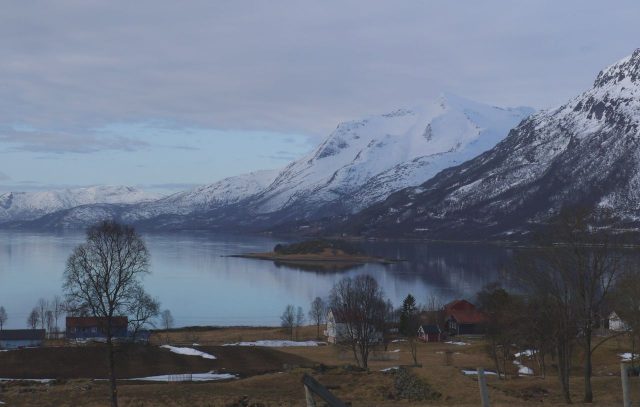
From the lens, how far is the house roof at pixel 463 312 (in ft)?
349


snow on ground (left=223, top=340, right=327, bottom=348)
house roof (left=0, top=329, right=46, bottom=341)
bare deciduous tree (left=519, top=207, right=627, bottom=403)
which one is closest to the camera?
bare deciduous tree (left=519, top=207, right=627, bottom=403)

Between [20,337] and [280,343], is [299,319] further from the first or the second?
[20,337]

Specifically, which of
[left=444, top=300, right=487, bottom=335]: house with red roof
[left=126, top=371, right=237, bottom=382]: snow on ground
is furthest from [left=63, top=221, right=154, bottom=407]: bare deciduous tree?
[left=444, top=300, right=487, bottom=335]: house with red roof

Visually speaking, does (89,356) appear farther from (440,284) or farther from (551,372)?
(440,284)

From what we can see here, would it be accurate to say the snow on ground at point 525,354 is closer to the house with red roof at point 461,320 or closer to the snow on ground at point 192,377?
the snow on ground at point 192,377

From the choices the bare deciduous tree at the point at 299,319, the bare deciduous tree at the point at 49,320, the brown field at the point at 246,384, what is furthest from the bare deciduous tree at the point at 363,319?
the bare deciduous tree at the point at 49,320

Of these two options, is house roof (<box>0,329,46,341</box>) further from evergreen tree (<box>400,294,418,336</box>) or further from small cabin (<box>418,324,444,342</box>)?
small cabin (<box>418,324,444,342</box>)

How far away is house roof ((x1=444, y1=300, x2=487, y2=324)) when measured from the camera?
106 m

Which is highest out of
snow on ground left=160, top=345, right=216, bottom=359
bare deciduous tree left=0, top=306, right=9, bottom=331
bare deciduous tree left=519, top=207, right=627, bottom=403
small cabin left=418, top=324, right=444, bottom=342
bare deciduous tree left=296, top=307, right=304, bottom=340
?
bare deciduous tree left=519, top=207, right=627, bottom=403

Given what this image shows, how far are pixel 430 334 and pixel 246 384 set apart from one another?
60.6 m

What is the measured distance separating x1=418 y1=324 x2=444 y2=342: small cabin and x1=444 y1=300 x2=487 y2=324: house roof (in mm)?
6129

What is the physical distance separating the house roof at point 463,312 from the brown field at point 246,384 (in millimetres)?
40535

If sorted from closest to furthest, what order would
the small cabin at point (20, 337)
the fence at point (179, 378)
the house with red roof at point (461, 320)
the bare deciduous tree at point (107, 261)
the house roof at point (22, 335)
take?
the bare deciduous tree at point (107, 261) → the fence at point (179, 378) → the small cabin at point (20, 337) → the house roof at point (22, 335) → the house with red roof at point (461, 320)

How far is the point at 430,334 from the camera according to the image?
99500mm
